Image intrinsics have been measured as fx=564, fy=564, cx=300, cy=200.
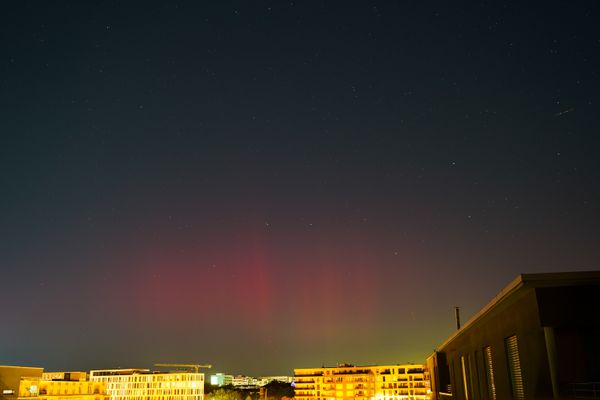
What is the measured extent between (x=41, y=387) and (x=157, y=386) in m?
57.9

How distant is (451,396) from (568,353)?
2645cm

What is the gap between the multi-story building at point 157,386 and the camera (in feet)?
504

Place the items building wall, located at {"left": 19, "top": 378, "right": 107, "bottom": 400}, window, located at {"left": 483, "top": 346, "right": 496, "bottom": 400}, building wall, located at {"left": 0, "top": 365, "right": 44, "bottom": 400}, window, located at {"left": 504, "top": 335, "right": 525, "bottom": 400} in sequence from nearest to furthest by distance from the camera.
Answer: window, located at {"left": 504, "top": 335, "right": 525, "bottom": 400} < window, located at {"left": 483, "top": 346, "right": 496, "bottom": 400} < building wall, located at {"left": 0, "top": 365, "right": 44, "bottom": 400} < building wall, located at {"left": 19, "top": 378, "right": 107, "bottom": 400}

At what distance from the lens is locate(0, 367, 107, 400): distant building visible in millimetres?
77312

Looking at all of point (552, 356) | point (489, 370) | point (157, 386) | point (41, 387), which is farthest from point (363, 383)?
point (552, 356)

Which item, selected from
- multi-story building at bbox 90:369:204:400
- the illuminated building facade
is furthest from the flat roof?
multi-story building at bbox 90:369:204:400

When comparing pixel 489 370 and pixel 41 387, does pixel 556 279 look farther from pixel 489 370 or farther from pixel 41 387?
pixel 41 387

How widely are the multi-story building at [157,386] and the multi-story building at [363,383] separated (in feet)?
100

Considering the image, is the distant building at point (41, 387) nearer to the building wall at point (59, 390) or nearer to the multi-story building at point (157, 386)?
the building wall at point (59, 390)

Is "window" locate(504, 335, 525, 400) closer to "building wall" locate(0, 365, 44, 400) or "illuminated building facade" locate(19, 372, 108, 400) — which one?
"building wall" locate(0, 365, 44, 400)

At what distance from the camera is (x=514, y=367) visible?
2025 cm

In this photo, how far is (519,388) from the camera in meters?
19.6

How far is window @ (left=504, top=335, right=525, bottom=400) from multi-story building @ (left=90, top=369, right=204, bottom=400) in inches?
5687

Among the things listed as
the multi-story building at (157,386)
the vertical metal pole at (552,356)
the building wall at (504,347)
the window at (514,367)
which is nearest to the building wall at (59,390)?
the multi-story building at (157,386)
